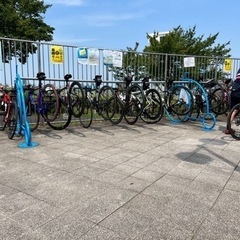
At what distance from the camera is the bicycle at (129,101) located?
698 centimetres

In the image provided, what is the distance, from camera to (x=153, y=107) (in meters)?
7.43

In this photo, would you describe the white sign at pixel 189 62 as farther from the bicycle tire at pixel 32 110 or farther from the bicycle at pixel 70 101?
the bicycle tire at pixel 32 110

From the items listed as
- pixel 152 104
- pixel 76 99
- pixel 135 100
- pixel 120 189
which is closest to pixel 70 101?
pixel 76 99

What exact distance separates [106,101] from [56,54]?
5.59 ft

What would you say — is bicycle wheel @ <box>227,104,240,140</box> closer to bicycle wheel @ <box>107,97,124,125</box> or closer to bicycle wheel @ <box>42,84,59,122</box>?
bicycle wheel @ <box>107,97,124,125</box>

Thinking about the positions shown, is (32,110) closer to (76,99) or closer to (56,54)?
(76,99)

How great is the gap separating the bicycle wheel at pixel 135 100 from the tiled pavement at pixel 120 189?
5.24ft

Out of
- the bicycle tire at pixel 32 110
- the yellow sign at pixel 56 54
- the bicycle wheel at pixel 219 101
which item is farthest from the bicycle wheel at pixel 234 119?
the yellow sign at pixel 56 54

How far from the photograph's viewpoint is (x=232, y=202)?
9.32ft

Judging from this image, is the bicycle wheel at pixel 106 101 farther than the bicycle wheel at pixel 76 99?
Yes

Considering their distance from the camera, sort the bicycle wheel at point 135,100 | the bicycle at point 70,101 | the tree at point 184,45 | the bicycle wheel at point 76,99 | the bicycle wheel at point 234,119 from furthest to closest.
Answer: the tree at point 184,45
the bicycle wheel at point 135,100
the bicycle wheel at point 76,99
the bicycle at point 70,101
the bicycle wheel at point 234,119

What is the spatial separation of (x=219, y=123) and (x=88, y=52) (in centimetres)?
405

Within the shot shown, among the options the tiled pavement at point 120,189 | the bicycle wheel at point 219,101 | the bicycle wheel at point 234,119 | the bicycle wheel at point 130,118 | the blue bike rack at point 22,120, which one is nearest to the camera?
the tiled pavement at point 120,189

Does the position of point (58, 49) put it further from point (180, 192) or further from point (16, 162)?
point (180, 192)
